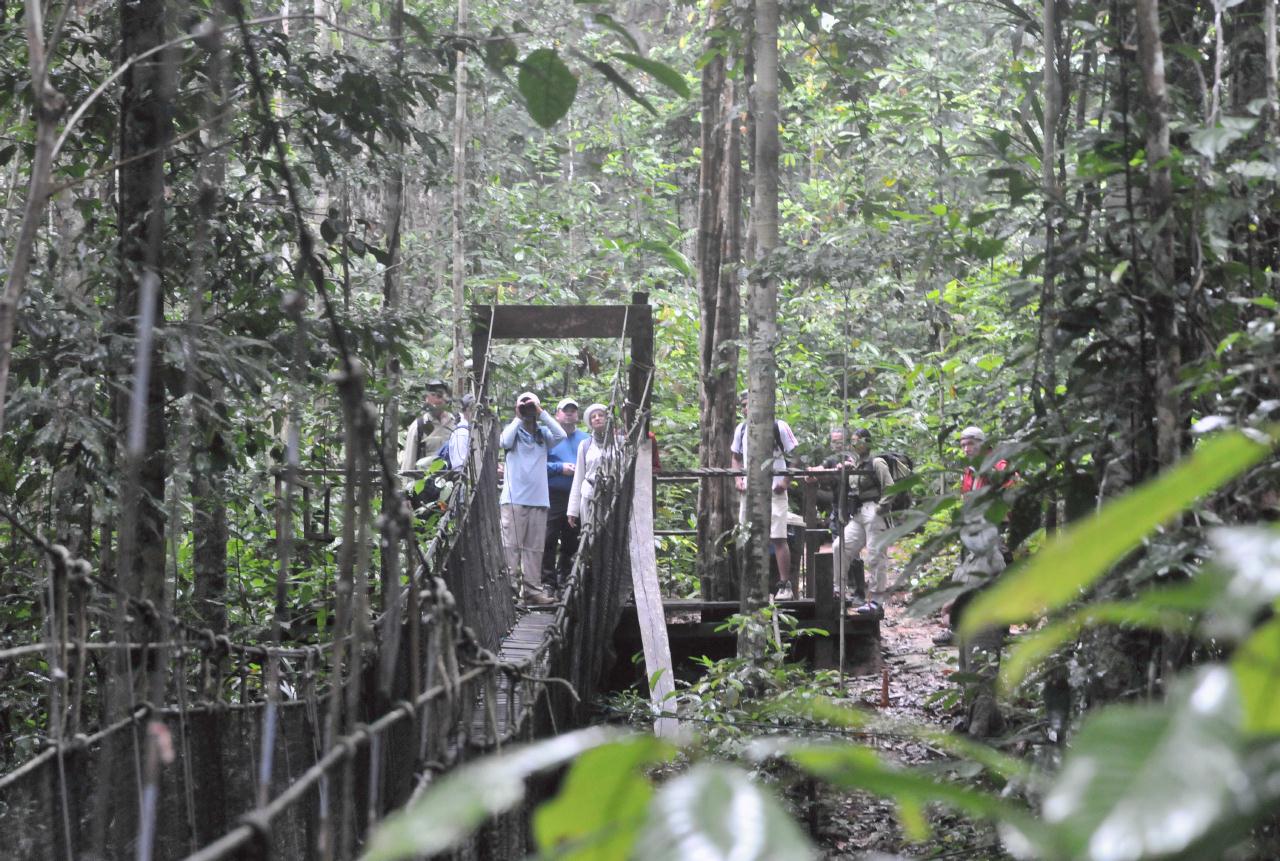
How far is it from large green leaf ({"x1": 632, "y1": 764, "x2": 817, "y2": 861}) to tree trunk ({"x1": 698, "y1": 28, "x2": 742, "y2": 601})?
20.0ft

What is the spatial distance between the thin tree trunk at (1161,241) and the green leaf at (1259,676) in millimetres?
1303

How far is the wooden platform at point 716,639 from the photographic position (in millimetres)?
6070

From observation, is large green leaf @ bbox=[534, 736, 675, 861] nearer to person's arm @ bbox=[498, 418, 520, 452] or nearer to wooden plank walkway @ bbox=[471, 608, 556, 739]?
wooden plank walkway @ bbox=[471, 608, 556, 739]

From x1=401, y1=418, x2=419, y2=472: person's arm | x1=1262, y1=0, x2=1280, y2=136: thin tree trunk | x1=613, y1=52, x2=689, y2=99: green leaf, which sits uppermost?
x1=1262, y1=0, x2=1280, y2=136: thin tree trunk

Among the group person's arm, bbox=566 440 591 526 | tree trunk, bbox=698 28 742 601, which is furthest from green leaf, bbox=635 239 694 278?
person's arm, bbox=566 440 591 526

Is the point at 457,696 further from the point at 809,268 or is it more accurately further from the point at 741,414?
the point at 741,414

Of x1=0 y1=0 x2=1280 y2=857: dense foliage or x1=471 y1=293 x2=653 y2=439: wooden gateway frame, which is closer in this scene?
x1=0 y1=0 x2=1280 y2=857: dense foliage

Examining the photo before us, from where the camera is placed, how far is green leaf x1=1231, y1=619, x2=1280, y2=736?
26 cm

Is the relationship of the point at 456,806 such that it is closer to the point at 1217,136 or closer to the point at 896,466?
the point at 1217,136

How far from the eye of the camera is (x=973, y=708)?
328 cm

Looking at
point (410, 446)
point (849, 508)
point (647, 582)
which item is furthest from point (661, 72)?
point (849, 508)

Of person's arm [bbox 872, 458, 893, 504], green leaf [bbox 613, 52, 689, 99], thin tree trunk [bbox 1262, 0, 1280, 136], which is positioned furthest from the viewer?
person's arm [bbox 872, 458, 893, 504]

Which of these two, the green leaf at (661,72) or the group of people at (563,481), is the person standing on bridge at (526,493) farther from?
the green leaf at (661,72)

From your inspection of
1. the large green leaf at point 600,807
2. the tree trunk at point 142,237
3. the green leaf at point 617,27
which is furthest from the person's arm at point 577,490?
the large green leaf at point 600,807
